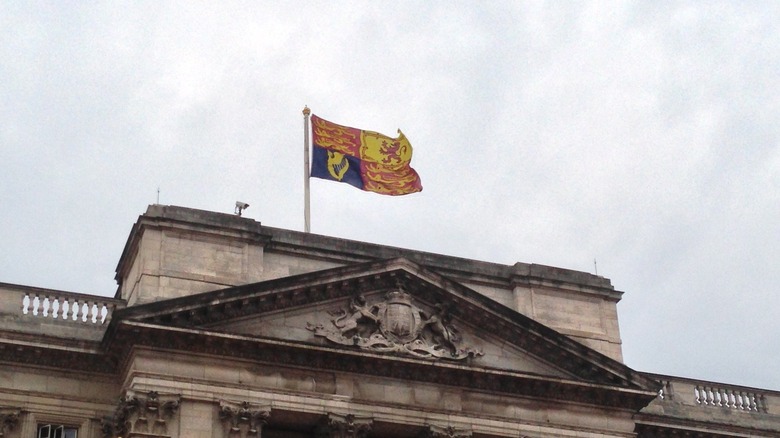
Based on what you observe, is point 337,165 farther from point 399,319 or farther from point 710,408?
point 710,408

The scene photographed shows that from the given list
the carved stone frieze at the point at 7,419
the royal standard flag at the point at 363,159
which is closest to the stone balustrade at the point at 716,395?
the royal standard flag at the point at 363,159

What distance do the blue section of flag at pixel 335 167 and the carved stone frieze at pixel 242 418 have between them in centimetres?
1093

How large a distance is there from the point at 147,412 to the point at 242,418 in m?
2.80

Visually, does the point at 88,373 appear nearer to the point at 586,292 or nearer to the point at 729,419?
the point at 586,292

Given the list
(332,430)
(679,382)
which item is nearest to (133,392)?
(332,430)

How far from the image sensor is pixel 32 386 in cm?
3806

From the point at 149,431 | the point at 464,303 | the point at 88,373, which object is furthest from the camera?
the point at 464,303

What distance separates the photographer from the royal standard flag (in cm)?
4638

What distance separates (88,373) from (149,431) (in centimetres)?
356

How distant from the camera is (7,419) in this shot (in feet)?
122

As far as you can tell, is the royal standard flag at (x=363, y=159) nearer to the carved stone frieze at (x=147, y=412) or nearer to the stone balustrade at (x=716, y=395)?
the stone balustrade at (x=716, y=395)

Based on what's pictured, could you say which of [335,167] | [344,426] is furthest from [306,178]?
[344,426]

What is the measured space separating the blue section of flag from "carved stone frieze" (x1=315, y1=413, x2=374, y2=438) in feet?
34.4

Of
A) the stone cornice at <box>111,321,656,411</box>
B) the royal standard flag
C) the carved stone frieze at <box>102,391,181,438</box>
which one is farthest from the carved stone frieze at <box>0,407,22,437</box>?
the royal standard flag
